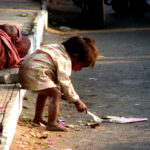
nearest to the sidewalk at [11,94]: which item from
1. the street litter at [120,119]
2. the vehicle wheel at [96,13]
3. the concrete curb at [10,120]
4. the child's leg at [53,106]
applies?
the concrete curb at [10,120]

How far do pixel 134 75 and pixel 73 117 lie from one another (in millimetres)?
2705

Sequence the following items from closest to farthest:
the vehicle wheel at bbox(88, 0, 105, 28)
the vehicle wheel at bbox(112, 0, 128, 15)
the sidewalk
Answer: the sidewalk, the vehicle wheel at bbox(88, 0, 105, 28), the vehicle wheel at bbox(112, 0, 128, 15)

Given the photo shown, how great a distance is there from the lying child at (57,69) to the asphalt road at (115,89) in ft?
1.13

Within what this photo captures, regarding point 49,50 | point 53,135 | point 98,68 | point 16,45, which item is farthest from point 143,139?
point 98,68

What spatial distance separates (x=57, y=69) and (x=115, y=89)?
2.75 metres

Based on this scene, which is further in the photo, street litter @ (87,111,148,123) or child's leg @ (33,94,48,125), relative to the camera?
street litter @ (87,111,148,123)

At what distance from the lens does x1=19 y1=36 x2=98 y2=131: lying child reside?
4789mm

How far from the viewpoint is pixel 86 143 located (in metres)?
4.62

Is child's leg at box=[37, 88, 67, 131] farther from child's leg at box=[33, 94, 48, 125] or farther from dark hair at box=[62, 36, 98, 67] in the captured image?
dark hair at box=[62, 36, 98, 67]

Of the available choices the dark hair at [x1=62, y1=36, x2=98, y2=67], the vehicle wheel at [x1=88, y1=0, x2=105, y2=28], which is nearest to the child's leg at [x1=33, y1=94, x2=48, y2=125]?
the dark hair at [x1=62, y1=36, x2=98, y2=67]

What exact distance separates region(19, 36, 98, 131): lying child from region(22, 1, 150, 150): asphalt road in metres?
0.34

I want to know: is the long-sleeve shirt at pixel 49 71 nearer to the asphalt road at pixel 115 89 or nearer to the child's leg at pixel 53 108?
the child's leg at pixel 53 108

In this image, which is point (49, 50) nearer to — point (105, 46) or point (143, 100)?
point (143, 100)

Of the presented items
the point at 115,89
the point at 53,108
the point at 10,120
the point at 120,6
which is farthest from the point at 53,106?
the point at 120,6
